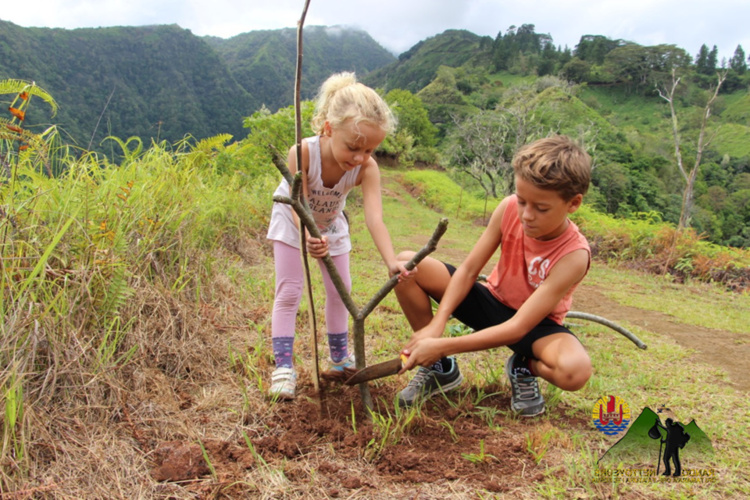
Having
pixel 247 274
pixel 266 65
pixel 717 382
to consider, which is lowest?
pixel 717 382

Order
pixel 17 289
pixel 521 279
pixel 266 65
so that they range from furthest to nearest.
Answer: pixel 266 65 < pixel 521 279 < pixel 17 289

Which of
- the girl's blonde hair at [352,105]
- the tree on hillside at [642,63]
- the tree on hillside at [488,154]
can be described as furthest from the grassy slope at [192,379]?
the tree on hillside at [642,63]

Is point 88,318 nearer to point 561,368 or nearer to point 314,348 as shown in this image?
point 314,348

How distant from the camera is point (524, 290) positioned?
1894 mm

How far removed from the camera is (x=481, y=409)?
1900 mm

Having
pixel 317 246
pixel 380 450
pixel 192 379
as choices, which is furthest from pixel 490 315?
pixel 192 379

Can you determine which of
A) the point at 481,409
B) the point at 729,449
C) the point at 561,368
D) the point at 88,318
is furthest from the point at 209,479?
the point at 729,449

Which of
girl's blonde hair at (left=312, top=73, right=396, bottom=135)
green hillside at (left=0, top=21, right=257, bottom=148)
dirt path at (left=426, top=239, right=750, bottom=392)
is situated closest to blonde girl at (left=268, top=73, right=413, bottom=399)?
girl's blonde hair at (left=312, top=73, right=396, bottom=135)

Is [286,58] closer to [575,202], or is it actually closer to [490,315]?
[490,315]

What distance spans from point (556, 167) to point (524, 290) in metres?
0.56

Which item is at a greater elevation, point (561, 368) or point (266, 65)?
point (266, 65)

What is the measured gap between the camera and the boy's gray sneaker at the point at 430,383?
1.92 meters

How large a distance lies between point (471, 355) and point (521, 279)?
0.83m

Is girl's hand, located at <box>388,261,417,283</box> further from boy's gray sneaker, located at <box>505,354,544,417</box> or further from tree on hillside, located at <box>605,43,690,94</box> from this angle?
tree on hillside, located at <box>605,43,690,94</box>
